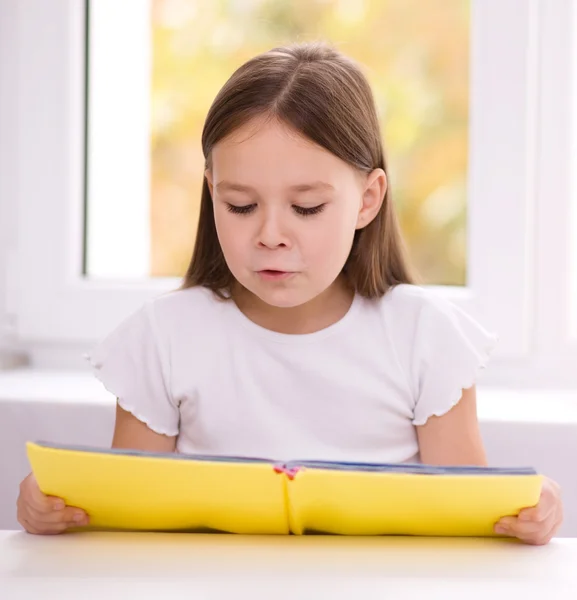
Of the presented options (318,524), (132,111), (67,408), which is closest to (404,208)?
(132,111)

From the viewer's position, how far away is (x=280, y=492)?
56 centimetres

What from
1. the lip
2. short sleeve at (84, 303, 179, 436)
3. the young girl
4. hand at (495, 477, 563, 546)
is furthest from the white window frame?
hand at (495, 477, 563, 546)

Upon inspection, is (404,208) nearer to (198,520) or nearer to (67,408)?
(67,408)

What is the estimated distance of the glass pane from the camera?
1.61 m

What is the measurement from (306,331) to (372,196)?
0.54 ft

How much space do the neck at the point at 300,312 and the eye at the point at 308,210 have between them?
0.59 ft

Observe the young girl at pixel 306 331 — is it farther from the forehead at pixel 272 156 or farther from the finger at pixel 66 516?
the finger at pixel 66 516

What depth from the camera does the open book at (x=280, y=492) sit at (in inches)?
21.5

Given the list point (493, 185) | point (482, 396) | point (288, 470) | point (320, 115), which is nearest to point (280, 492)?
point (288, 470)

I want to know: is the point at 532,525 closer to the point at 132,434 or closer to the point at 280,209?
the point at 280,209

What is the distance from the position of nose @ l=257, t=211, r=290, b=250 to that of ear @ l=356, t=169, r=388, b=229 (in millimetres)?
139

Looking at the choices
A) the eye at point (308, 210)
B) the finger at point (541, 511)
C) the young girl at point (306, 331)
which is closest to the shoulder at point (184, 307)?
the young girl at point (306, 331)

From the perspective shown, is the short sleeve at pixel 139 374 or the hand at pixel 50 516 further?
the short sleeve at pixel 139 374

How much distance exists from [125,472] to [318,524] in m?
0.14
